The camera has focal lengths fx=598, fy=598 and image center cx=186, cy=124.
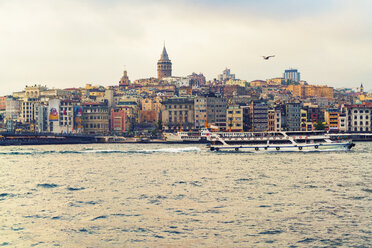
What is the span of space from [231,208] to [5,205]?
1127 cm

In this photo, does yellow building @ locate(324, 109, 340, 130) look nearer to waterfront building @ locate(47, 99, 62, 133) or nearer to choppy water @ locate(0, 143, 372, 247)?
waterfront building @ locate(47, 99, 62, 133)

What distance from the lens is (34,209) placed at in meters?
28.6

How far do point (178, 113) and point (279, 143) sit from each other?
6421cm

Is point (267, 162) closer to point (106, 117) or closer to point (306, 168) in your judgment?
point (306, 168)

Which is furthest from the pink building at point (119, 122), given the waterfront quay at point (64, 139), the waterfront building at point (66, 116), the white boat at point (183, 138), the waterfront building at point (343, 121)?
the waterfront building at point (343, 121)

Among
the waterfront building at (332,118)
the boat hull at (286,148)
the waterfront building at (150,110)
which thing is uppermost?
the waterfront building at (150,110)

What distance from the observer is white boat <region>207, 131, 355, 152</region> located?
72000 millimetres

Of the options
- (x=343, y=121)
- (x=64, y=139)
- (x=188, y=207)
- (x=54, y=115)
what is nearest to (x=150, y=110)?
(x=54, y=115)

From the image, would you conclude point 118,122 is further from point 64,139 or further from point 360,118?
point 360,118

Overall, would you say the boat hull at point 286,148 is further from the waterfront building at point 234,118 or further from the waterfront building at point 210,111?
the waterfront building at point 210,111

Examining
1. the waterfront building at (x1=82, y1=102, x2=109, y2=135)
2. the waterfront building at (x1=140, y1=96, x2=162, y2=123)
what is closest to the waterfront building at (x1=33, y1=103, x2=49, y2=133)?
the waterfront building at (x1=82, y1=102, x2=109, y2=135)

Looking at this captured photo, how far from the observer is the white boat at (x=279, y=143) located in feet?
236

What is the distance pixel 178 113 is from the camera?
13550cm

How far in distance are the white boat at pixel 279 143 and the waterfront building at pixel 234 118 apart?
53.0 m
